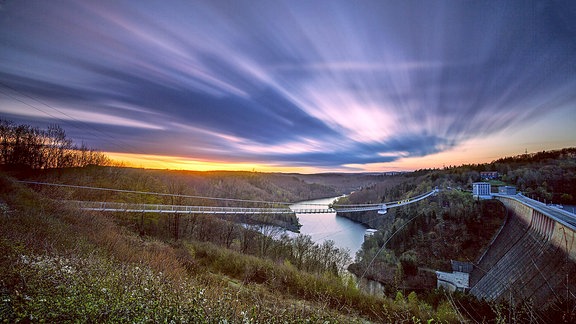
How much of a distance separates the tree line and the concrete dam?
3605 cm

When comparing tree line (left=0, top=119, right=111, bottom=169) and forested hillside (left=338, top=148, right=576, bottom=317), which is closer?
tree line (left=0, top=119, right=111, bottom=169)

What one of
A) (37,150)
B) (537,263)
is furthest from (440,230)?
(37,150)

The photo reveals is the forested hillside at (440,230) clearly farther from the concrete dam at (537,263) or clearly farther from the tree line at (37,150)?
the tree line at (37,150)

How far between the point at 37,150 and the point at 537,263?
4258 cm

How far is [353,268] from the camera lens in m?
36.2

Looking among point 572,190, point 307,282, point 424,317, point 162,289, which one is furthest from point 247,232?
point 572,190

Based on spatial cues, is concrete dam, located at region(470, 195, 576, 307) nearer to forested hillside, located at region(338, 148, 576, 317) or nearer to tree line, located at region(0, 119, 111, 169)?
forested hillside, located at region(338, 148, 576, 317)

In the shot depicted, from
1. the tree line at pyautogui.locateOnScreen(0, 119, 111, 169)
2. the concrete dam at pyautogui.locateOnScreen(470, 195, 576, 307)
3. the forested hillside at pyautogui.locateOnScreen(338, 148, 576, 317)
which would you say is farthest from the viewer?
the forested hillside at pyautogui.locateOnScreen(338, 148, 576, 317)

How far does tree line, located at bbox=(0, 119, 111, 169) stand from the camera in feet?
75.7

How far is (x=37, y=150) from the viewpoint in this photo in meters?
25.7

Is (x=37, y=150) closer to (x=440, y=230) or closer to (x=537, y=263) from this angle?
(x=537, y=263)

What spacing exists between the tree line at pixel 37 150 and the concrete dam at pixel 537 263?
36048 millimetres

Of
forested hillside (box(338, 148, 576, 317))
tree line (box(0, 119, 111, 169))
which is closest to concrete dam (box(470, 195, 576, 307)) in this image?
forested hillside (box(338, 148, 576, 317))

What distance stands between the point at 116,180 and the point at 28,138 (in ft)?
27.4
